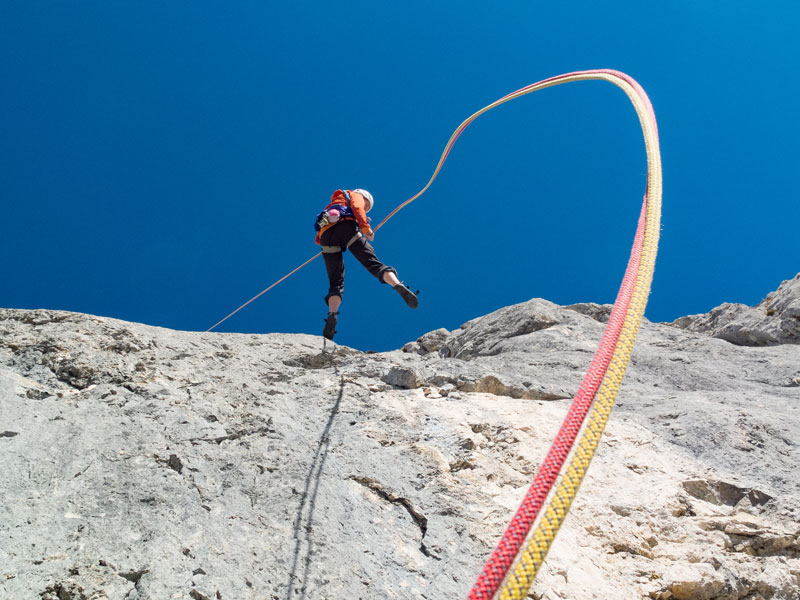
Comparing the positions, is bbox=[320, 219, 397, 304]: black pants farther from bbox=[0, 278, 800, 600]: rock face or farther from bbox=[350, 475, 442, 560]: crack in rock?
bbox=[350, 475, 442, 560]: crack in rock

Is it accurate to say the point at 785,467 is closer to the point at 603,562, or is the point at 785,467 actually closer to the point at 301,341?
the point at 603,562

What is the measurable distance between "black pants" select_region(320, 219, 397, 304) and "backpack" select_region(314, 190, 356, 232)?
0.08 m

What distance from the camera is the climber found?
5281 millimetres

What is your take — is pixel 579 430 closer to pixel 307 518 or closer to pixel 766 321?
pixel 307 518

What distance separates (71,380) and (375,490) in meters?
2.18

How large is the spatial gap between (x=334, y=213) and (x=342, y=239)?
291mm

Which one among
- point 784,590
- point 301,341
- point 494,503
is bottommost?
point 784,590

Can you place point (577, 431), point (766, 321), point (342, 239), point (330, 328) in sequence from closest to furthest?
1. point (577, 431)
2. point (330, 328)
3. point (342, 239)
4. point (766, 321)

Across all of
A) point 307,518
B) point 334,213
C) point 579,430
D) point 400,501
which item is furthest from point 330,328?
point 579,430

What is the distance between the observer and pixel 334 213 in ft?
17.5

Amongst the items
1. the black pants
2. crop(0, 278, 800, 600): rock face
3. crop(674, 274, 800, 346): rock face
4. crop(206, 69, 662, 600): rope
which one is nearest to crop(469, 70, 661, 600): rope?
crop(206, 69, 662, 600): rope

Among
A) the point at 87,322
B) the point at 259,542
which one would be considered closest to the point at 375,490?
the point at 259,542

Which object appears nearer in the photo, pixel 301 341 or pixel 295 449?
pixel 295 449

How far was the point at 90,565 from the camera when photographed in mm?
2244
